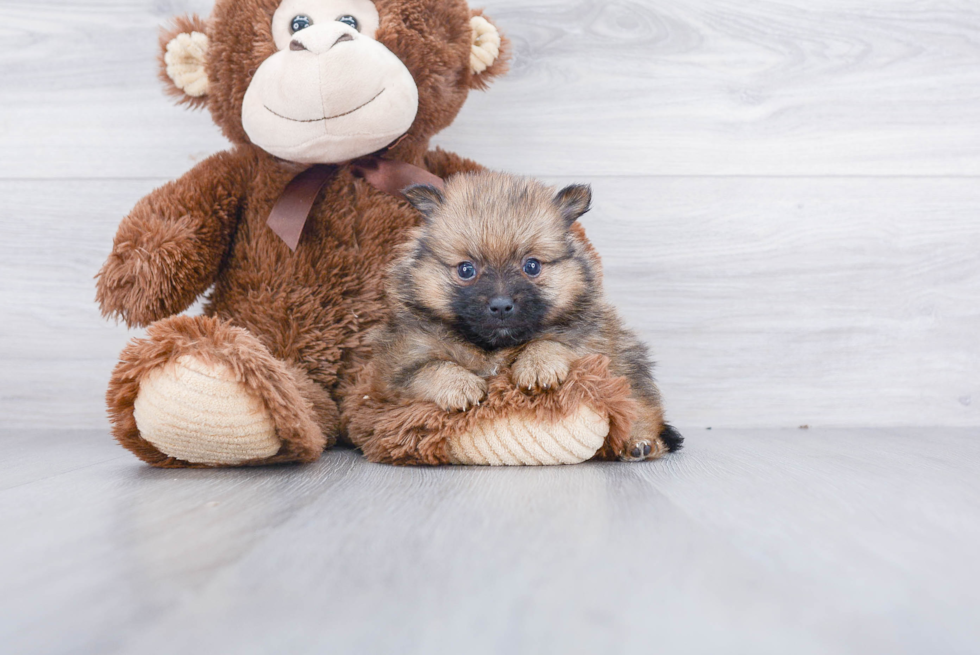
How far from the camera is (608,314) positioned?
1.49 m

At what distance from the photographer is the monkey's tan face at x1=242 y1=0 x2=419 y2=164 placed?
1.39 m

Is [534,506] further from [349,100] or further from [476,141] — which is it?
[476,141]

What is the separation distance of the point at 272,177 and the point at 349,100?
30cm

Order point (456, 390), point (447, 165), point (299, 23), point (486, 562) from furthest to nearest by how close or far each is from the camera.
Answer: point (447, 165) < point (299, 23) < point (456, 390) < point (486, 562)

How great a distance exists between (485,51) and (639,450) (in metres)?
0.93

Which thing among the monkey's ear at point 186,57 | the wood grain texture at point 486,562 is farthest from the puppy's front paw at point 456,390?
the monkey's ear at point 186,57

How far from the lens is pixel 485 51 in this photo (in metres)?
1.60

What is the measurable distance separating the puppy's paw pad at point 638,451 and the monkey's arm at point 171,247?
95 cm

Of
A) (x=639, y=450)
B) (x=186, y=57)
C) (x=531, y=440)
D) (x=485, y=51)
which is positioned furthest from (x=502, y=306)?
(x=186, y=57)

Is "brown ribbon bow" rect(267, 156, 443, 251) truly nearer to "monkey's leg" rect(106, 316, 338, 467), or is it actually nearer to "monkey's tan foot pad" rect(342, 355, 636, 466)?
"monkey's leg" rect(106, 316, 338, 467)

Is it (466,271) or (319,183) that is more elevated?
(319,183)

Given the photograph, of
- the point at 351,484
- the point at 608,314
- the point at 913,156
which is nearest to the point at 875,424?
the point at 913,156

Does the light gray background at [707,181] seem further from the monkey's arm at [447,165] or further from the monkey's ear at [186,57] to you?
the monkey's ear at [186,57]

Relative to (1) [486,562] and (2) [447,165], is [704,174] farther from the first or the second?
(1) [486,562]
